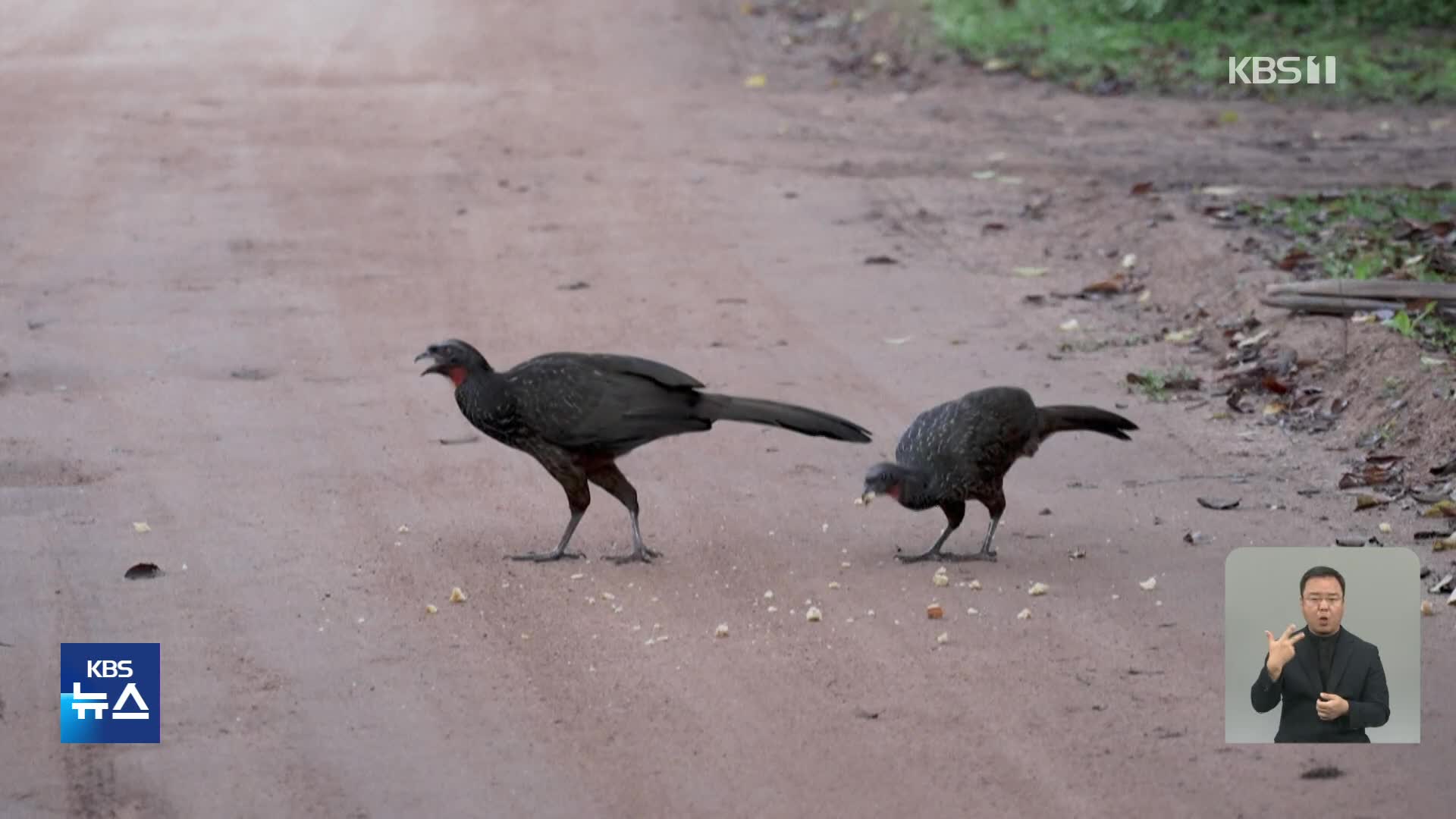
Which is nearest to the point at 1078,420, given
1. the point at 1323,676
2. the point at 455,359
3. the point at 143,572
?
the point at 455,359

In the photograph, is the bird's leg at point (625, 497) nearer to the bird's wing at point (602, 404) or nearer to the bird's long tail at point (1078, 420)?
the bird's wing at point (602, 404)

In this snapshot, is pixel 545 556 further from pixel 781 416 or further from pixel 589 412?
pixel 781 416

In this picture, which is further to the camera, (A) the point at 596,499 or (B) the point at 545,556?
(A) the point at 596,499

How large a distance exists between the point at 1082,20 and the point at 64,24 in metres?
10.5

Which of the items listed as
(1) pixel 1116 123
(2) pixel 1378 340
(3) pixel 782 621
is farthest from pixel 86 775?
(1) pixel 1116 123

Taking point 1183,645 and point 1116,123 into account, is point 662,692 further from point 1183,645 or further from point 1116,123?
point 1116,123

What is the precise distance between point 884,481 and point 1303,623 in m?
2.10

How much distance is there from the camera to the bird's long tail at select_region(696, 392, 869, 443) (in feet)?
22.8

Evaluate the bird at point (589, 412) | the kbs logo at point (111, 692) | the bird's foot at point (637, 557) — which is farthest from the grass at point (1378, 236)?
the kbs logo at point (111, 692)

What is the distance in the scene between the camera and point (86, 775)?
531cm

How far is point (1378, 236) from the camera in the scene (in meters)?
11.1

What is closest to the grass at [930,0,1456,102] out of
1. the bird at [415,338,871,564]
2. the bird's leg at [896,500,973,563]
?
the bird's leg at [896,500,973,563]

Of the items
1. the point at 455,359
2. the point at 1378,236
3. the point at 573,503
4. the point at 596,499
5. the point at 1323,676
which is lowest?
the point at 596,499

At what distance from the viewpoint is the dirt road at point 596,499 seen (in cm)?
532
